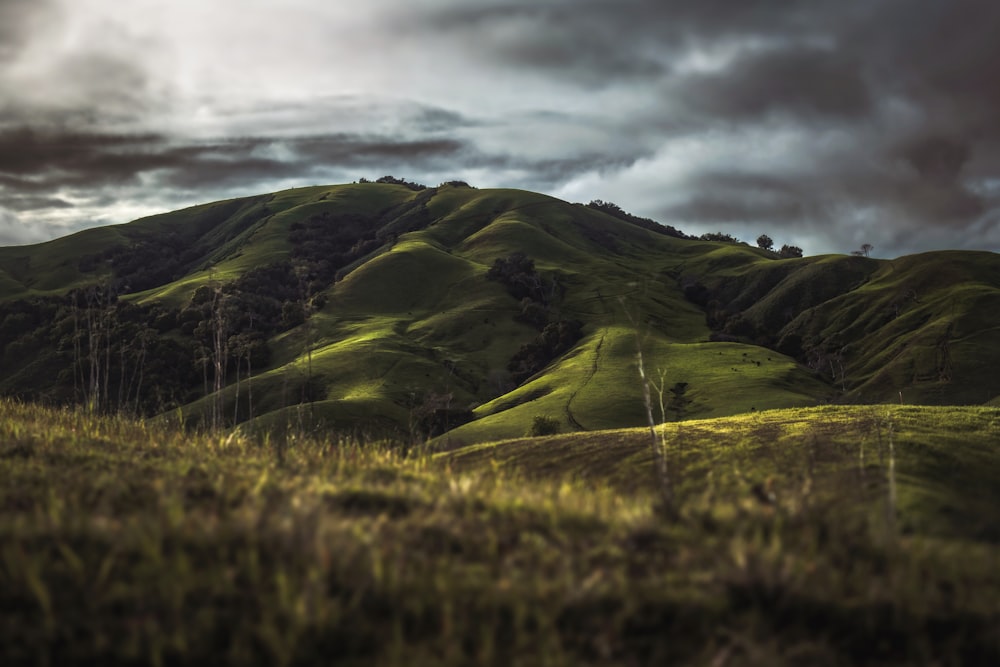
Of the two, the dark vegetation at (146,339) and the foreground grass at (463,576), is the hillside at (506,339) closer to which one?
the dark vegetation at (146,339)

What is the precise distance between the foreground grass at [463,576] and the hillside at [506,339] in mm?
54060

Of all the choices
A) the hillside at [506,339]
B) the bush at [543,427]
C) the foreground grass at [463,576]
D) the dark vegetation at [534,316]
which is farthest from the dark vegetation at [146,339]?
the foreground grass at [463,576]

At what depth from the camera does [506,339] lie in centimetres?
13638

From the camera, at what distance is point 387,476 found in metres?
9.67

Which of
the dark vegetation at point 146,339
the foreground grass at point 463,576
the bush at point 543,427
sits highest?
the dark vegetation at point 146,339

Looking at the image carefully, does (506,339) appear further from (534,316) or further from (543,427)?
(543,427)

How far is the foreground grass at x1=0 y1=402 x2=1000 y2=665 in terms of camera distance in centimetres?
485

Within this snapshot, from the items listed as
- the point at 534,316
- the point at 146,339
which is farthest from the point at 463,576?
the point at 534,316

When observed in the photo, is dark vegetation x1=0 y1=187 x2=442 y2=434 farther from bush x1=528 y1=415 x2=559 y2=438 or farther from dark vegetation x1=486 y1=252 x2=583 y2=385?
dark vegetation x1=486 y1=252 x2=583 y2=385

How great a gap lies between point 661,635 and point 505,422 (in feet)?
244

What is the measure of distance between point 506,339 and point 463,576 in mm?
130621

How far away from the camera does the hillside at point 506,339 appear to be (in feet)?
284

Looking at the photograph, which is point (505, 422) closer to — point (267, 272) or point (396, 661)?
point (396, 661)

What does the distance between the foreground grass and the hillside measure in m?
54.1
